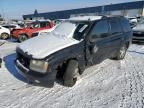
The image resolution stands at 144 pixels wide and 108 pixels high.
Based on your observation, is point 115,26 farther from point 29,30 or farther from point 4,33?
point 4,33

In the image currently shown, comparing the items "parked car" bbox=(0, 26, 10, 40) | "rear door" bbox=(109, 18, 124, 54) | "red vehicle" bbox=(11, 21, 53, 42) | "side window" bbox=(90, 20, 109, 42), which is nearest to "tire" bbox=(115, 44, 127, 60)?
"rear door" bbox=(109, 18, 124, 54)

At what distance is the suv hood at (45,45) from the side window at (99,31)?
645 mm

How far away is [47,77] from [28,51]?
2.98ft

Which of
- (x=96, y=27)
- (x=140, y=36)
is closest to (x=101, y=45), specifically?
(x=96, y=27)

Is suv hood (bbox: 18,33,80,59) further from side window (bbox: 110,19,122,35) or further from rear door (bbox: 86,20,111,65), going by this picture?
side window (bbox: 110,19,122,35)

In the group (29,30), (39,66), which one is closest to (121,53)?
(39,66)

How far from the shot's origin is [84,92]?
5.39m

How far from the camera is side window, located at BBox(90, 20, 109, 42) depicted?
621cm

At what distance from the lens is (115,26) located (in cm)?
762

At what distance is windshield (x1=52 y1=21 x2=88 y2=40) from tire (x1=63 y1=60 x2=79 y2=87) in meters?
0.83

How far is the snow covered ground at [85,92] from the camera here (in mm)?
4746

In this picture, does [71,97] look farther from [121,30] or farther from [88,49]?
[121,30]

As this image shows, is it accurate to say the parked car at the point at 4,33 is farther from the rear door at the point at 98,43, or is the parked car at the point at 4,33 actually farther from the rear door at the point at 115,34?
the rear door at the point at 98,43

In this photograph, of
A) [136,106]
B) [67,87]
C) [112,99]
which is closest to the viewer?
[136,106]
